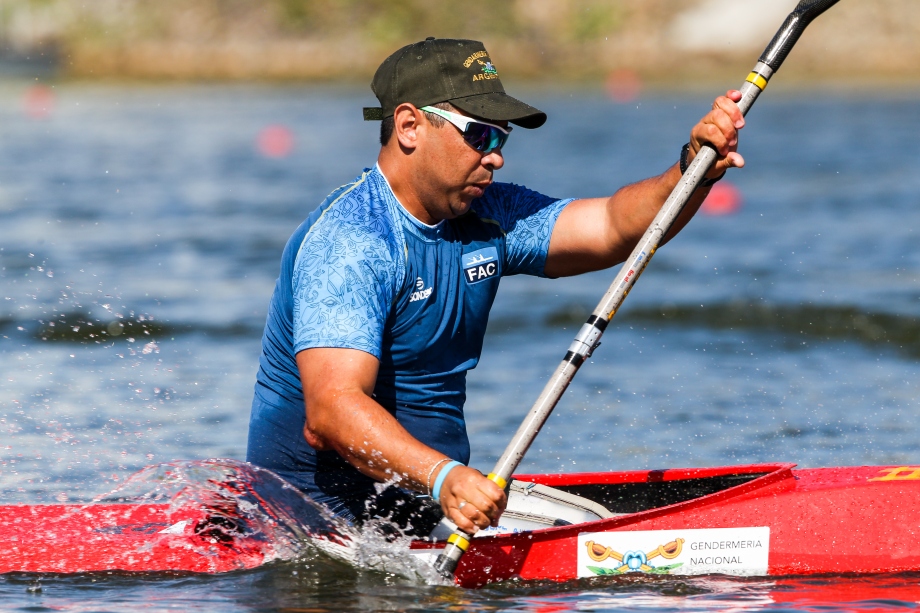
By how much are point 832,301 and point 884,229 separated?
3795 millimetres

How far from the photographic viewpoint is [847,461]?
7422 millimetres

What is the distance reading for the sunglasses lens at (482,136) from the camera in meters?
4.50

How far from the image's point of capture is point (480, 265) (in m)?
4.80

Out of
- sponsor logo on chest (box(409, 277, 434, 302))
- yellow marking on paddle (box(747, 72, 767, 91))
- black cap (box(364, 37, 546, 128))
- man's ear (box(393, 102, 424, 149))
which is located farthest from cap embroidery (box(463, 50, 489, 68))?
yellow marking on paddle (box(747, 72, 767, 91))

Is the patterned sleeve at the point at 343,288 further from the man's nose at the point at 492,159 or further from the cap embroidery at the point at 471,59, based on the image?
the cap embroidery at the point at 471,59

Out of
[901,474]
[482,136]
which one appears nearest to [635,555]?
[901,474]

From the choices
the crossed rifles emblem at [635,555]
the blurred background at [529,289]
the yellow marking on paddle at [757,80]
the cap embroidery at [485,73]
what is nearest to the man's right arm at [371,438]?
the crossed rifles emblem at [635,555]

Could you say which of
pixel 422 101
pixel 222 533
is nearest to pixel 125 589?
pixel 222 533

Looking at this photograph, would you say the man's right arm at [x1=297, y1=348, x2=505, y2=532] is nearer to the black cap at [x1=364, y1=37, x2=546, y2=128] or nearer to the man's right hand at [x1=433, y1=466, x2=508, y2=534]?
the man's right hand at [x1=433, y1=466, x2=508, y2=534]

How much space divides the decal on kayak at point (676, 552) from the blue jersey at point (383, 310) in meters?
0.63

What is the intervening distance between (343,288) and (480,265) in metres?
0.68

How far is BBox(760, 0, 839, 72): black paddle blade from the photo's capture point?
487 cm

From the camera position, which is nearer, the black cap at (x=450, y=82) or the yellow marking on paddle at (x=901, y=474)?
→ the black cap at (x=450, y=82)

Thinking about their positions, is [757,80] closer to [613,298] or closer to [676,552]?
[613,298]
